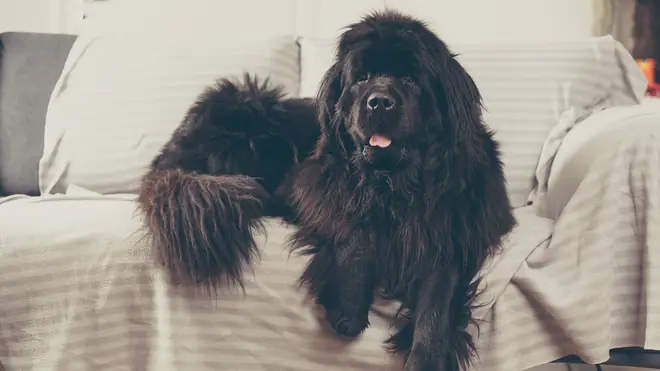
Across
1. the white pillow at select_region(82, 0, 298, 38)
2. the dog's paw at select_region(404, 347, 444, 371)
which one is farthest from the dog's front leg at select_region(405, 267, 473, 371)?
the white pillow at select_region(82, 0, 298, 38)

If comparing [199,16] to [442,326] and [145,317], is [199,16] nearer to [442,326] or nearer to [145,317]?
[145,317]

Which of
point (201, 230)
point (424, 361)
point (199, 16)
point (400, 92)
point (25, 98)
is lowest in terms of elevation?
point (424, 361)

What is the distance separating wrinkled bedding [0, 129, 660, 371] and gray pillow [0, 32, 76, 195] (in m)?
0.66

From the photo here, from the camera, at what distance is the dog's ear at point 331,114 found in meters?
1.26

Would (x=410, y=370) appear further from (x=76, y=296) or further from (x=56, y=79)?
(x=56, y=79)

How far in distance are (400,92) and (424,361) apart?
469 millimetres

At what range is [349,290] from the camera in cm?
116

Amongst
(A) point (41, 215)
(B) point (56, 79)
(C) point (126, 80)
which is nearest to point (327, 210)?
(A) point (41, 215)

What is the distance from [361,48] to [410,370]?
1.91 feet

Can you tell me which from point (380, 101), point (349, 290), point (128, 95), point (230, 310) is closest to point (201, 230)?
point (230, 310)

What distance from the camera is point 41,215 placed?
132 cm

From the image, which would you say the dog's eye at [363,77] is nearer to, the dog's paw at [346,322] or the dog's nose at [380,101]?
the dog's nose at [380,101]

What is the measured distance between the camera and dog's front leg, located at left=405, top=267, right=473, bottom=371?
43.7 inches

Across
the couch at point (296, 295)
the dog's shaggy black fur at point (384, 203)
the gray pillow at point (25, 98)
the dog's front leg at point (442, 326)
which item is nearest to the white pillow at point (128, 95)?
the gray pillow at point (25, 98)
